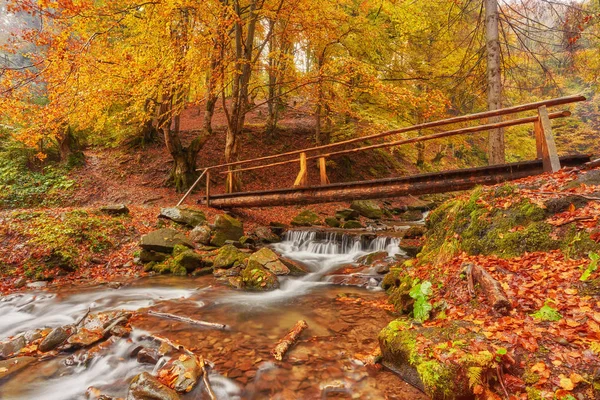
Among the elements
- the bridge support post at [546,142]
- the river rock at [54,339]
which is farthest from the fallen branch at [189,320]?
the bridge support post at [546,142]

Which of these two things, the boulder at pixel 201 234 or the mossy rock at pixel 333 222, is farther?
the mossy rock at pixel 333 222

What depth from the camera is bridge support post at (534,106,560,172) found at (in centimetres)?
532

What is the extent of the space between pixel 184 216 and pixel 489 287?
357 inches

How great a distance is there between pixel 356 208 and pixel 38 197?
13.4 m

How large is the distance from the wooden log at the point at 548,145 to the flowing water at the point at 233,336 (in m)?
3.64

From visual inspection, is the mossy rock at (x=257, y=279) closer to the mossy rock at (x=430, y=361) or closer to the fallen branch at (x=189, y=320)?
the fallen branch at (x=189, y=320)

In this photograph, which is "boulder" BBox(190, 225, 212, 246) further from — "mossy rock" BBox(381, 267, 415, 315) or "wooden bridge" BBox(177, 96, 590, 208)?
"mossy rock" BBox(381, 267, 415, 315)

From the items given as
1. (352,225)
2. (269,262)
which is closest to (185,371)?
(269,262)

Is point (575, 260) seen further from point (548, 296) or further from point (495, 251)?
point (495, 251)

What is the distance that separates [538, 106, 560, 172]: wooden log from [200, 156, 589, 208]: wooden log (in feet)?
1.00

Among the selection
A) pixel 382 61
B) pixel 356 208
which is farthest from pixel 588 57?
pixel 356 208

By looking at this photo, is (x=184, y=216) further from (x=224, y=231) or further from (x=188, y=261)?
(x=188, y=261)

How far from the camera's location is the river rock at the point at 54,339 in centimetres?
404

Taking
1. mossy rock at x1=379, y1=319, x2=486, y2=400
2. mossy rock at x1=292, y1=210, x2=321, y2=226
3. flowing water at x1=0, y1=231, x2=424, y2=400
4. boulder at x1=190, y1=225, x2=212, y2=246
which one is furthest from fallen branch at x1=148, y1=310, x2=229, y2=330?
mossy rock at x1=292, y1=210, x2=321, y2=226
